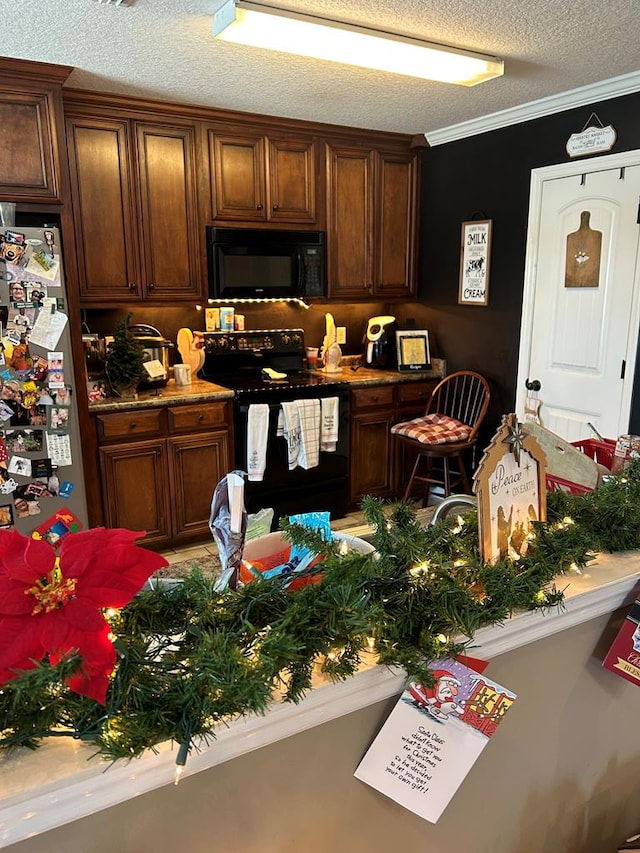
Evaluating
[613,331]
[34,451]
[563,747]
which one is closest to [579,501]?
[563,747]

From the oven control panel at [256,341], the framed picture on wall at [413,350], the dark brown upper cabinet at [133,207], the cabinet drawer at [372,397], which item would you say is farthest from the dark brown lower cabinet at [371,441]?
the dark brown upper cabinet at [133,207]

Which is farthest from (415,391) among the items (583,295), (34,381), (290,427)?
(34,381)

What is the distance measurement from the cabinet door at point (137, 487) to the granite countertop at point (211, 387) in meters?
0.23

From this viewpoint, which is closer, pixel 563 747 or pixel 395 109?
pixel 563 747

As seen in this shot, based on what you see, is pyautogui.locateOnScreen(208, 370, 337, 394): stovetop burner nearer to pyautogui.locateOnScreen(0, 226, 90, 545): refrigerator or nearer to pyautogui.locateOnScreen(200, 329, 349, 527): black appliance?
pyautogui.locateOnScreen(200, 329, 349, 527): black appliance

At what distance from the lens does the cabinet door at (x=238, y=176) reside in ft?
12.5

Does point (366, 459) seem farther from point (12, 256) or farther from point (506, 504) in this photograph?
point (506, 504)

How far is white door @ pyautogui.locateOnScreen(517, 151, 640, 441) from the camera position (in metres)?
3.30

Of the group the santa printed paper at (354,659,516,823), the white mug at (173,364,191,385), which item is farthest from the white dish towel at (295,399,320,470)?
the santa printed paper at (354,659,516,823)

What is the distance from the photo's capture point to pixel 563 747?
1322mm

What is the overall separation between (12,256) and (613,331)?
3.02 meters

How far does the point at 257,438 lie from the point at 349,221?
1.67 metres

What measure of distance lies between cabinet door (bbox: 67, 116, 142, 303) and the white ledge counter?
313cm

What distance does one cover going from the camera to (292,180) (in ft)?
13.3
